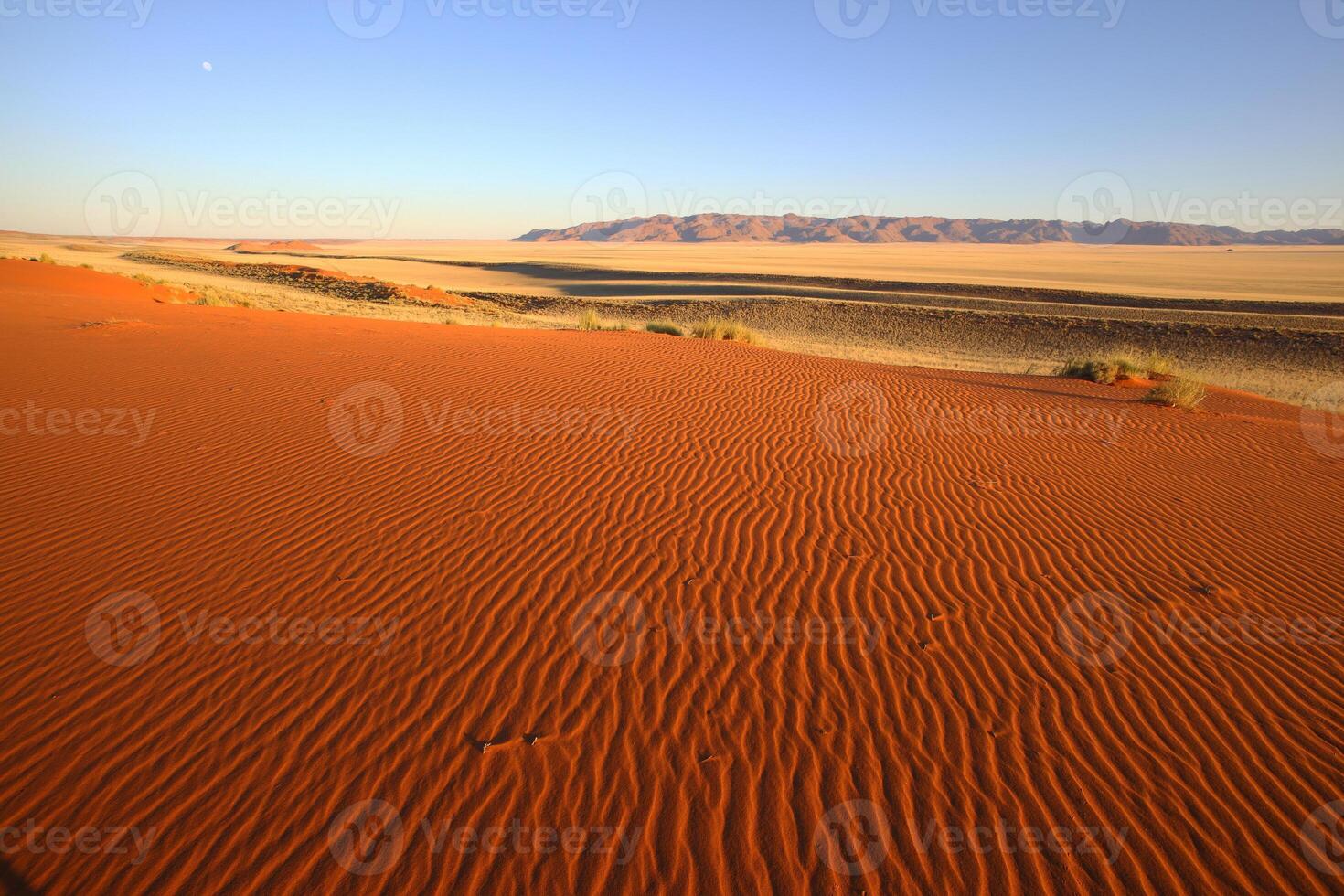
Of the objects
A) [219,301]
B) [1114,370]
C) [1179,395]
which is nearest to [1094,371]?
[1114,370]

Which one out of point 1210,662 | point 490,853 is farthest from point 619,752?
point 1210,662

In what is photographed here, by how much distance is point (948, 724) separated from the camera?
3.68m

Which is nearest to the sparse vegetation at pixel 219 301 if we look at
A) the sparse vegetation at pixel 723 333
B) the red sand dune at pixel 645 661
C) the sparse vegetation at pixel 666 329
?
the red sand dune at pixel 645 661

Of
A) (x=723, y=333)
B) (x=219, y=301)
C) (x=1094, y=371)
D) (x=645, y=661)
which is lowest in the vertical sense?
(x=645, y=661)

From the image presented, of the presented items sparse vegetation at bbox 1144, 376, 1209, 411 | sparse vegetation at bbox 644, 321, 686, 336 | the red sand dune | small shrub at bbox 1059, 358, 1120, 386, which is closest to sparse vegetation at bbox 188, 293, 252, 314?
the red sand dune

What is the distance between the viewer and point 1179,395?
39.1 feet

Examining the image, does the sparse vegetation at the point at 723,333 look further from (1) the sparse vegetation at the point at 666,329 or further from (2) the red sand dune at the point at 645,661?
(2) the red sand dune at the point at 645,661

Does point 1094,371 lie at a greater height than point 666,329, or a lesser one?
lesser

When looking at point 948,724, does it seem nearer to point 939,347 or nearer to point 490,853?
point 490,853

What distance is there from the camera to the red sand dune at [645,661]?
9.76 ft

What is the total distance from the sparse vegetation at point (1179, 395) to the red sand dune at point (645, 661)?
3243 millimetres

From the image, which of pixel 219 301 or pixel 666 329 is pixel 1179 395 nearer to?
pixel 666 329

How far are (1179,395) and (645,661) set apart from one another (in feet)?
41.7

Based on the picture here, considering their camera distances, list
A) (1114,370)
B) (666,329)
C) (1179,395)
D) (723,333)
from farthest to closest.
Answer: (666,329) < (723,333) < (1114,370) < (1179,395)
